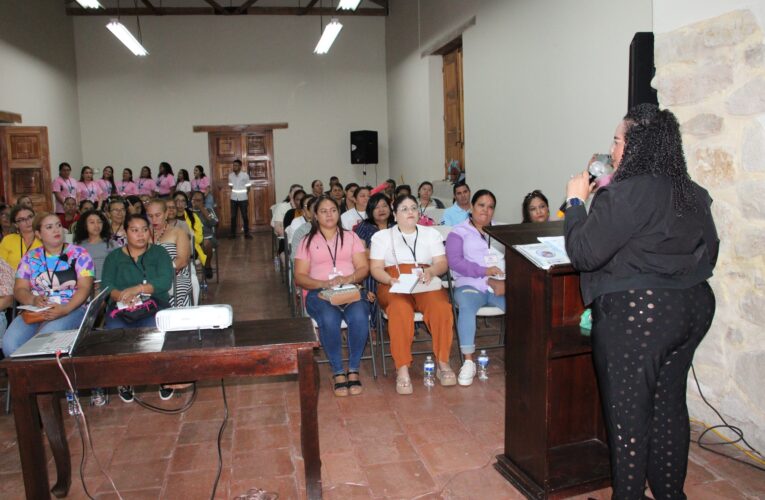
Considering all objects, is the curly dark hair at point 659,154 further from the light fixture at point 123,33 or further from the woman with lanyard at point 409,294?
the light fixture at point 123,33

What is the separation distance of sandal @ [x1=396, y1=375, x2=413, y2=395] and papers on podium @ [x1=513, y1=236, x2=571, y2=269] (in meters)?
1.54

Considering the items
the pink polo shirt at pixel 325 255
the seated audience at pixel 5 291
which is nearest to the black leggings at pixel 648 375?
the pink polo shirt at pixel 325 255

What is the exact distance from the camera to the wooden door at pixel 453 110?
9.38m

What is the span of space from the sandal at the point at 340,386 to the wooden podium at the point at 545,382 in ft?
3.91

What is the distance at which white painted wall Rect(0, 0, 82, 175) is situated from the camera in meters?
9.20

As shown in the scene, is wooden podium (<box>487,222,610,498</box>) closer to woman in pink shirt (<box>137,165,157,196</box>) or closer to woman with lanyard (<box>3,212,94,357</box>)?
woman with lanyard (<box>3,212,94,357</box>)

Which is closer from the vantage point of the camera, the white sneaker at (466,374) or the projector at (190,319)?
the projector at (190,319)

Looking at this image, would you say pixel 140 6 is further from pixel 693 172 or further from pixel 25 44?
→ pixel 693 172

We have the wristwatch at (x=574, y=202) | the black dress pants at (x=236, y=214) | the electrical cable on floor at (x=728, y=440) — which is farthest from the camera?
the black dress pants at (x=236, y=214)

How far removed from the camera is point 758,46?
2.52m

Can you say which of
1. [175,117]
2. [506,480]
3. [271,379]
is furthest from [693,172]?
[175,117]

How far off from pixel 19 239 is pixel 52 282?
2.88 ft

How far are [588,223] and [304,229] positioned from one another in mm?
3206

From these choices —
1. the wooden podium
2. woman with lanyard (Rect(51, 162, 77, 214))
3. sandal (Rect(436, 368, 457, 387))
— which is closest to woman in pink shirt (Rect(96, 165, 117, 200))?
woman with lanyard (Rect(51, 162, 77, 214))
